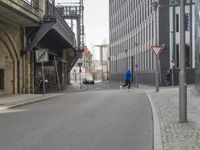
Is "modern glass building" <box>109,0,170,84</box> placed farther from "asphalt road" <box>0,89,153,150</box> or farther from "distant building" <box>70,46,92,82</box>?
"asphalt road" <box>0,89,153,150</box>

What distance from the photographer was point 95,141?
11086mm

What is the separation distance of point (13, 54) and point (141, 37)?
3980cm

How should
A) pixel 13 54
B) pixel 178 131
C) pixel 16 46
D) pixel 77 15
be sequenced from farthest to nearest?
pixel 77 15, pixel 16 46, pixel 13 54, pixel 178 131

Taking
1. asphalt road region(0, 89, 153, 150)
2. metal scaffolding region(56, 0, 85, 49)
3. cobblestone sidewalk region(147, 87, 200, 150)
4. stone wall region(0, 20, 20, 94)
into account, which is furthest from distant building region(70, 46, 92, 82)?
cobblestone sidewalk region(147, 87, 200, 150)

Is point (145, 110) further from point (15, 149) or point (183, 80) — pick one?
point (15, 149)

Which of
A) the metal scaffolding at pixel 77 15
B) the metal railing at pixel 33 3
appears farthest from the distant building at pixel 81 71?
the metal railing at pixel 33 3

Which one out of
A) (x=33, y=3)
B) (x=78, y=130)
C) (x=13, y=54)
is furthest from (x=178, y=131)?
(x=13, y=54)

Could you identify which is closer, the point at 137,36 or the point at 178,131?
the point at 178,131

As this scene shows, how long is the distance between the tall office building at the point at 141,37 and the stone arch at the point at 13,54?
1014cm

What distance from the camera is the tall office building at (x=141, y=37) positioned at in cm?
5672

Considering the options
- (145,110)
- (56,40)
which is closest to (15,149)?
(145,110)

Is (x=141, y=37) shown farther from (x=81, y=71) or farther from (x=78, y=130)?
(x=78, y=130)

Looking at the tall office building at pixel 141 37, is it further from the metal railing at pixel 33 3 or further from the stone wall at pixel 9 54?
the stone wall at pixel 9 54

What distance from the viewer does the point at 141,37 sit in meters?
70.1
